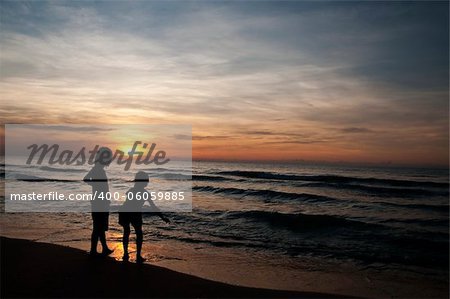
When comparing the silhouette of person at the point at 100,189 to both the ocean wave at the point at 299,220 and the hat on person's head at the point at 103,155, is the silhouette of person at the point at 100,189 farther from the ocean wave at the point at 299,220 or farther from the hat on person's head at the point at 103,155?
the ocean wave at the point at 299,220

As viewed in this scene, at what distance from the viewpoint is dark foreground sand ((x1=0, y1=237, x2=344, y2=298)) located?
5.33 meters

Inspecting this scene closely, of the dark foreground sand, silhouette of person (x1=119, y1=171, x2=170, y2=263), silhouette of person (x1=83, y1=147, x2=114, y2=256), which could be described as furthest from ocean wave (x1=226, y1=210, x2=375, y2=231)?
silhouette of person (x1=83, y1=147, x2=114, y2=256)

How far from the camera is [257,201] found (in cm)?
2086

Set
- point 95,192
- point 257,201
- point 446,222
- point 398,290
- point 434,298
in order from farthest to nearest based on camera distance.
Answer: point 257,201 → point 446,222 → point 95,192 → point 398,290 → point 434,298

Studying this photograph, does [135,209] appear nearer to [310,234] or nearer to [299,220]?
[310,234]

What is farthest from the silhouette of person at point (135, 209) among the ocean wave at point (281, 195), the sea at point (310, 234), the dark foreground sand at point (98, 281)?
the ocean wave at point (281, 195)

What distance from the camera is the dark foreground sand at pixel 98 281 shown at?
5332 mm

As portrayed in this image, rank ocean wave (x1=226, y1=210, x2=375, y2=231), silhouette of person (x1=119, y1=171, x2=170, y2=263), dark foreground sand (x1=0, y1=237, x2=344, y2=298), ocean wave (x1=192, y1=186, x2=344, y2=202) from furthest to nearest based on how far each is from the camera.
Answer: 1. ocean wave (x1=192, y1=186, x2=344, y2=202)
2. ocean wave (x1=226, y1=210, x2=375, y2=231)
3. silhouette of person (x1=119, y1=171, x2=170, y2=263)
4. dark foreground sand (x1=0, y1=237, x2=344, y2=298)

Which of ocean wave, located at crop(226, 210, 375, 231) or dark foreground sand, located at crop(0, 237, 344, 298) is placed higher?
dark foreground sand, located at crop(0, 237, 344, 298)

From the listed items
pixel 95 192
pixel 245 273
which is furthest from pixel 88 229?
pixel 245 273

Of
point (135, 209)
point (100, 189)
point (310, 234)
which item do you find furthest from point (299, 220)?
point (100, 189)

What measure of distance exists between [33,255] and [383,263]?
8272 millimetres

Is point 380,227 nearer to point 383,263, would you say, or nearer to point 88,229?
point 383,263

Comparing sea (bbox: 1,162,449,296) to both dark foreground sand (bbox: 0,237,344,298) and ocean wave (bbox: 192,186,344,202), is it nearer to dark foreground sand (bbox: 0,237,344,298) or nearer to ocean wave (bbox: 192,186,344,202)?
dark foreground sand (bbox: 0,237,344,298)
